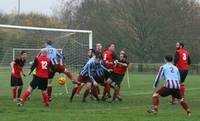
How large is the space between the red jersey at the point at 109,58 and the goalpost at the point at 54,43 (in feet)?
16.9

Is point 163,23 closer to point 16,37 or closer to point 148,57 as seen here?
point 148,57

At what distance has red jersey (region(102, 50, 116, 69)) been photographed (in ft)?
A: 71.2

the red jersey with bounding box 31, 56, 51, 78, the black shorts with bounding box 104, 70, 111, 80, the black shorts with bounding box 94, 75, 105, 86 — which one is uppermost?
the red jersey with bounding box 31, 56, 51, 78

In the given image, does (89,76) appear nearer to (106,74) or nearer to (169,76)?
(106,74)

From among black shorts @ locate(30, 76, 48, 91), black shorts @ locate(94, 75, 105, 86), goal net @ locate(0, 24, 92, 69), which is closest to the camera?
black shorts @ locate(30, 76, 48, 91)

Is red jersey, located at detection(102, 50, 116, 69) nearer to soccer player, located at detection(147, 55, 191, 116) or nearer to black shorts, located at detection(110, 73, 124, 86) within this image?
black shorts, located at detection(110, 73, 124, 86)

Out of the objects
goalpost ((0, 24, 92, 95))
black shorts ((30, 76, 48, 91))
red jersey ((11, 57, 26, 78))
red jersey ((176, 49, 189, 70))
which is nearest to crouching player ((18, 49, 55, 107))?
black shorts ((30, 76, 48, 91))

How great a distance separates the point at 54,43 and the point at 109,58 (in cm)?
664

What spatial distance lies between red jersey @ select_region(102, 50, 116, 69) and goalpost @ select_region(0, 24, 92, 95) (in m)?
5.15

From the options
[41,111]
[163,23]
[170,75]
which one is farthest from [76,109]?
[163,23]

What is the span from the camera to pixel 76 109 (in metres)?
17.6

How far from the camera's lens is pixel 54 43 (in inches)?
1099

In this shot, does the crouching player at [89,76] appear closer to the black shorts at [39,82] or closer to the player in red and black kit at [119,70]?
the player in red and black kit at [119,70]

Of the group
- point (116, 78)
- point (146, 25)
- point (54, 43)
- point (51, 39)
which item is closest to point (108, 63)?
point (116, 78)
